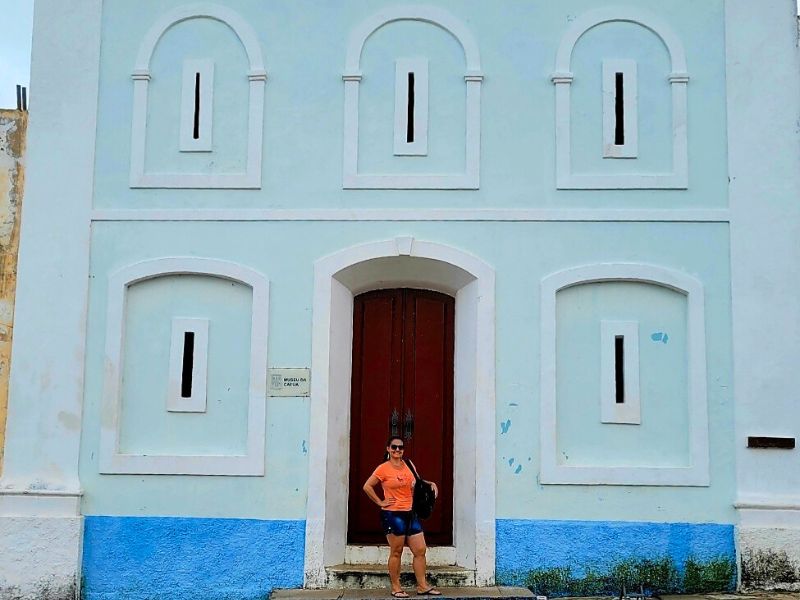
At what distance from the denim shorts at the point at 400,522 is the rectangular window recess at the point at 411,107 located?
3.38 m

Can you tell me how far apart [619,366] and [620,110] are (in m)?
2.46

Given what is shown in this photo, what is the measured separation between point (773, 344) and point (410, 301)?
11.5 ft

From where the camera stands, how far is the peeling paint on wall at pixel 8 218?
9.74 meters

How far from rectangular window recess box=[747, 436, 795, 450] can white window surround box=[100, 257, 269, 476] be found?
14.8ft

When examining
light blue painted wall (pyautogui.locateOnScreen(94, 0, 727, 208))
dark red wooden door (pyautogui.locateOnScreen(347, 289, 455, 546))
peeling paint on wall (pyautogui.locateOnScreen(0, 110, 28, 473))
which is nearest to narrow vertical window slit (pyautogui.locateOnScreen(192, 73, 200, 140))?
light blue painted wall (pyautogui.locateOnScreen(94, 0, 727, 208))

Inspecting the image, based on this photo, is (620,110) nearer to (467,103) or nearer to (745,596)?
(467,103)

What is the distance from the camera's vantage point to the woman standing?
29.3 ft

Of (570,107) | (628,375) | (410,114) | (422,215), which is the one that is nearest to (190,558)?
(422,215)

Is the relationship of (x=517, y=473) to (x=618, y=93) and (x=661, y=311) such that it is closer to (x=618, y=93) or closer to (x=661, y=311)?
(x=661, y=311)

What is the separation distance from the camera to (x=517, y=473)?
944cm

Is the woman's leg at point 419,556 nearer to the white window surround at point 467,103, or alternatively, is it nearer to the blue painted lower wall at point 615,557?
the blue painted lower wall at point 615,557

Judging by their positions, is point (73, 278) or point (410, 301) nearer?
point (73, 278)

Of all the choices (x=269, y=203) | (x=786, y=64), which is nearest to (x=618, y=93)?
(x=786, y=64)

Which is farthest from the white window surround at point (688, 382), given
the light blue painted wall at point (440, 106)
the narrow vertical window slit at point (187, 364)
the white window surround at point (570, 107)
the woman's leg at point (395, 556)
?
the narrow vertical window slit at point (187, 364)
